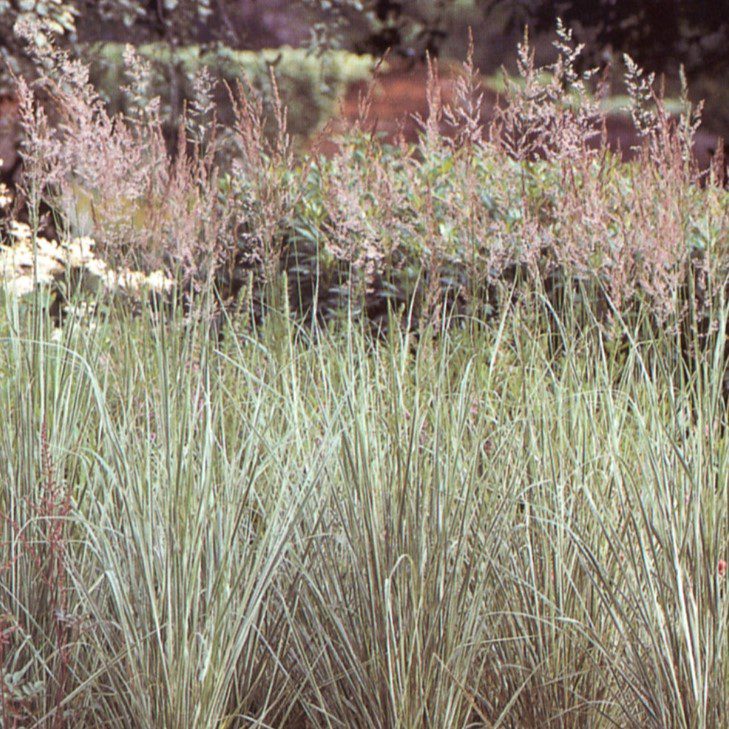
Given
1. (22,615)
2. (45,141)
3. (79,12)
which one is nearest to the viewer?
(22,615)

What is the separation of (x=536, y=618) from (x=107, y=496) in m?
0.87

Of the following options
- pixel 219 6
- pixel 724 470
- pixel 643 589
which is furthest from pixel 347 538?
pixel 219 6

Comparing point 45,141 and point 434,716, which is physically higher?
point 45,141

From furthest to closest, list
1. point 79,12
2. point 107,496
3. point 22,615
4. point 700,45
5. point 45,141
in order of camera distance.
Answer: point 79,12, point 700,45, point 45,141, point 22,615, point 107,496

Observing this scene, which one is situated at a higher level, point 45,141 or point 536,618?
point 45,141

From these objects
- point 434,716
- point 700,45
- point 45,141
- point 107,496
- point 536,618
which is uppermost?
point 700,45

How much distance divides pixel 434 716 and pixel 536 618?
28 centimetres

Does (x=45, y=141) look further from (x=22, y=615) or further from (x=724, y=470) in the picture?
(x=724, y=470)

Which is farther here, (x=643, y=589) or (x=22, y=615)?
(x=22, y=615)

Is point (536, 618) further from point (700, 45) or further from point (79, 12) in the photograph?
point (79, 12)

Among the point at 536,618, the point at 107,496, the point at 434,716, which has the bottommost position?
the point at 434,716

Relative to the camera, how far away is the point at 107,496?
2.17 meters

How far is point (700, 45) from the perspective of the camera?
26.3 ft

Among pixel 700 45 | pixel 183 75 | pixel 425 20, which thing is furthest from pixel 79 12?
pixel 700 45
